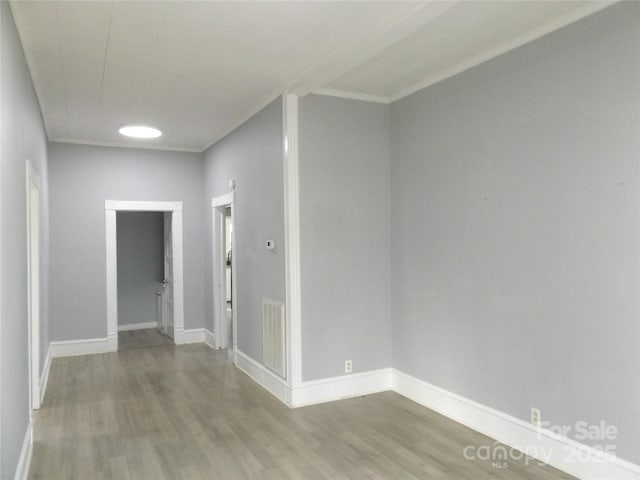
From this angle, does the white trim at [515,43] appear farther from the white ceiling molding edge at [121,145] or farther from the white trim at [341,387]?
the white ceiling molding edge at [121,145]

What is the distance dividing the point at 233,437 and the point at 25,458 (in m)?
1.33

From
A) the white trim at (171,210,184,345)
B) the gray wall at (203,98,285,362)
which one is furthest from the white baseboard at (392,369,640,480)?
the white trim at (171,210,184,345)

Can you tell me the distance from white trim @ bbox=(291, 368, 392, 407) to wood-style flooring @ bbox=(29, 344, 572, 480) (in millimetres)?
113

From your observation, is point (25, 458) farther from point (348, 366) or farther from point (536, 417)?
point (536, 417)

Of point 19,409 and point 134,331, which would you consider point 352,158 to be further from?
point 134,331

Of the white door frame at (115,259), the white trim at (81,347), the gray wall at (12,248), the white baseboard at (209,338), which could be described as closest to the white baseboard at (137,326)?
the white door frame at (115,259)

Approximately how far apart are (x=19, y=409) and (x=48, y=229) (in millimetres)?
3602

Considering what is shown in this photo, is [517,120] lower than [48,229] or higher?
higher

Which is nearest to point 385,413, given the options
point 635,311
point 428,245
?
point 428,245

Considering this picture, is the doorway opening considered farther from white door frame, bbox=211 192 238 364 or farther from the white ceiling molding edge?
white door frame, bbox=211 192 238 364

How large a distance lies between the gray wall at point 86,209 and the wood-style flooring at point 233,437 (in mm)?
1368

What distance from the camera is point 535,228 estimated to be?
3139 millimetres

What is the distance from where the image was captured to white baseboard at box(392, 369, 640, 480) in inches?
107

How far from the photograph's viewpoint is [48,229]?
589 cm
